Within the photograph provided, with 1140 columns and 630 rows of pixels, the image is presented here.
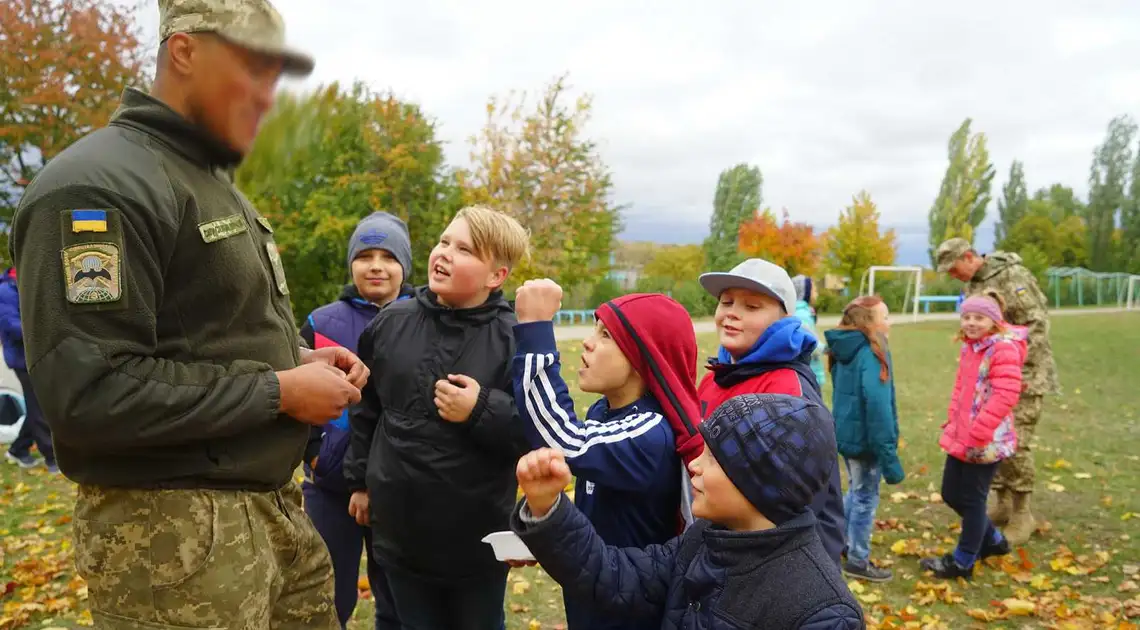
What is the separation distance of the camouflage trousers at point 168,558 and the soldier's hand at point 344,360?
1.64ft

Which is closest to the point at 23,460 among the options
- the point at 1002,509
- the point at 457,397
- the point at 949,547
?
the point at 457,397

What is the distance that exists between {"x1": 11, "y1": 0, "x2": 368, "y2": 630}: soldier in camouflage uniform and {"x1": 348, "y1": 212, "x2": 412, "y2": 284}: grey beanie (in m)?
1.71

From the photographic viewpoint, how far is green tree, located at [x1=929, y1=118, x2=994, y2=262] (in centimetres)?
5606

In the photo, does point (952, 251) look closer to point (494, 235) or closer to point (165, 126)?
point (494, 235)

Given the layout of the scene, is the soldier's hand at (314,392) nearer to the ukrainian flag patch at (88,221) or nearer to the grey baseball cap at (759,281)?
the ukrainian flag patch at (88,221)

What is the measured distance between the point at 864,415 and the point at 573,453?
136 inches

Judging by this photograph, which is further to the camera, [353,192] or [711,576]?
[353,192]

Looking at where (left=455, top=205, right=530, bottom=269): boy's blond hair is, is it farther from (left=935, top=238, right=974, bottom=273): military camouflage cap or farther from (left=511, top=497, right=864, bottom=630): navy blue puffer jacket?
(left=935, top=238, right=974, bottom=273): military camouflage cap

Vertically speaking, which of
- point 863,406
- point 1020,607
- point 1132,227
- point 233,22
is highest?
point 1132,227

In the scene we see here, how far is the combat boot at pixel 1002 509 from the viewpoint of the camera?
588cm

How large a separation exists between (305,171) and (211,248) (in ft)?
51.6

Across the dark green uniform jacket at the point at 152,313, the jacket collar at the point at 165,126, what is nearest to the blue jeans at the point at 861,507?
the dark green uniform jacket at the point at 152,313

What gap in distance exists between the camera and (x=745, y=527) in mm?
1845

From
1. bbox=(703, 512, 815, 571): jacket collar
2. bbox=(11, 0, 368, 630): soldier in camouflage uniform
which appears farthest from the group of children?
bbox=(11, 0, 368, 630): soldier in camouflage uniform
